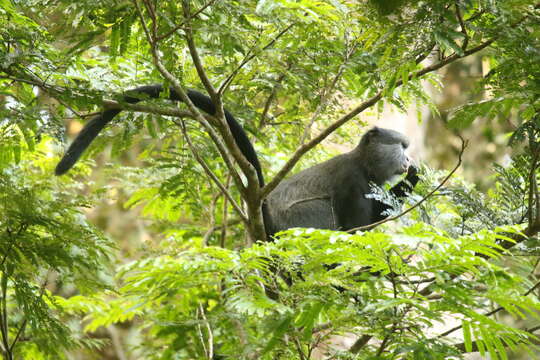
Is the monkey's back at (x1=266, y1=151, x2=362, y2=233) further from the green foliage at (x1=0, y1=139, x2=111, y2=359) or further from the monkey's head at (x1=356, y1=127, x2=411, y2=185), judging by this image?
the green foliage at (x1=0, y1=139, x2=111, y2=359)

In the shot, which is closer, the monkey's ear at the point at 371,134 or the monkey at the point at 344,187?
the monkey at the point at 344,187

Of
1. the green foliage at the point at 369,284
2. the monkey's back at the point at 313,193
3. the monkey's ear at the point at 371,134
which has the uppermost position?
the monkey's ear at the point at 371,134

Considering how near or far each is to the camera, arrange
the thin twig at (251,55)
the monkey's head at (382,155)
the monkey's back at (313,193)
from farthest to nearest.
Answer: the monkey's head at (382,155), the monkey's back at (313,193), the thin twig at (251,55)

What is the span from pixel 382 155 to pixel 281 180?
1612mm

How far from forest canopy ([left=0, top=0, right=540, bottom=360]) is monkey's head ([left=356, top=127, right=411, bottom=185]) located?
2.26 ft

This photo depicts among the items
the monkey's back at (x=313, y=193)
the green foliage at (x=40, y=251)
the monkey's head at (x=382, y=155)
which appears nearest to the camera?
the green foliage at (x=40, y=251)

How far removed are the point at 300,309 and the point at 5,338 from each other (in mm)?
1750

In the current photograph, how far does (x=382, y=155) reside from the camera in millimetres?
4309

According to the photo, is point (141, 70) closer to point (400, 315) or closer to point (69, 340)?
point (69, 340)

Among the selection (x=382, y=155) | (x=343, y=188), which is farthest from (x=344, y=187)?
(x=382, y=155)

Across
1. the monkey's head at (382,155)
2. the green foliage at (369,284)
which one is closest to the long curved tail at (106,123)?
the green foliage at (369,284)

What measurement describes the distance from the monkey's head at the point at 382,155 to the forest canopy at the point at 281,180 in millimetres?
689

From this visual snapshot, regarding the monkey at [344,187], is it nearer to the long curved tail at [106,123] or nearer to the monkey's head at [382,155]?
the monkey's head at [382,155]

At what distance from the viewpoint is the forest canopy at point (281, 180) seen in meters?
1.93
